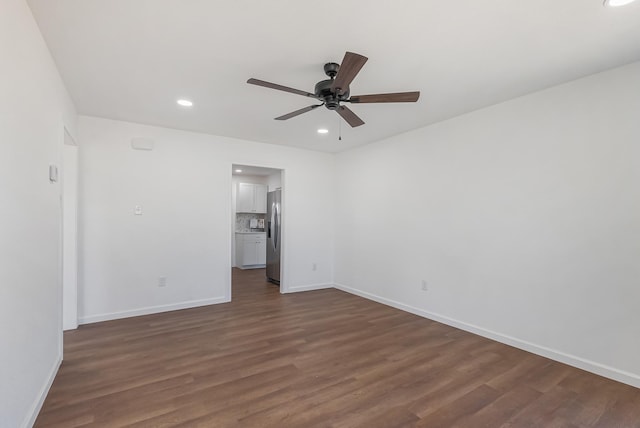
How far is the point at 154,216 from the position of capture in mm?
4230

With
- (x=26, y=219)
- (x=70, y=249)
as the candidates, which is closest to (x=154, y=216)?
(x=70, y=249)

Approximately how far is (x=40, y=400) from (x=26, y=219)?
1272 mm

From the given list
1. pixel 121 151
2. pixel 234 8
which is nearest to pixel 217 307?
pixel 121 151

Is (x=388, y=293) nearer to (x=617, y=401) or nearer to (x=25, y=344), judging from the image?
(x=617, y=401)

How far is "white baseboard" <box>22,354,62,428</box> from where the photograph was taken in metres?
1.82

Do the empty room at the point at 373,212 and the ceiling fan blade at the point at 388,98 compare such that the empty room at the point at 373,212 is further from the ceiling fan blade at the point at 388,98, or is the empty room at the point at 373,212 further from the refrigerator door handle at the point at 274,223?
the refrigerator door handle at the point at 274,223

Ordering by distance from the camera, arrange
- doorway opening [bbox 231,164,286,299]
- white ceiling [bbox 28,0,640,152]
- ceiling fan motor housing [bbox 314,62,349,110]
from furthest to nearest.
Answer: doorway opening [bbox 231,164,286,299] → ceiling fan motor housing [bbox 314,62,349,110] → white ceiling [bbox 28,0,640,152]

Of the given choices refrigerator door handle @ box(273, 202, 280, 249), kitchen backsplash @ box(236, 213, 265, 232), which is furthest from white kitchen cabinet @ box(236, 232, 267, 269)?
refrigerator door handle @ box(273, 202, 280, 249)

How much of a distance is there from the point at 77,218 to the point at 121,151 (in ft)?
3.32

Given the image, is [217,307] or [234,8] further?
[217,307]

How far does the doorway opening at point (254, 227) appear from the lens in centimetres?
621

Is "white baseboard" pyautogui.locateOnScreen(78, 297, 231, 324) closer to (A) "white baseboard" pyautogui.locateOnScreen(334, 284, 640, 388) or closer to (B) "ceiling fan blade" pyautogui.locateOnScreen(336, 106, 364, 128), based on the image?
(A) "white baseboard" pyautogui.locateOnScreen(334, 284, 640, 388)

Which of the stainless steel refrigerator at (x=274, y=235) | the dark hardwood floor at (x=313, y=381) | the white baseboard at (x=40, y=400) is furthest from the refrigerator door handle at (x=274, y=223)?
the white baseboard at (x=40, y=400)

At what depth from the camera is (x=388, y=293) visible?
4.71 metres
